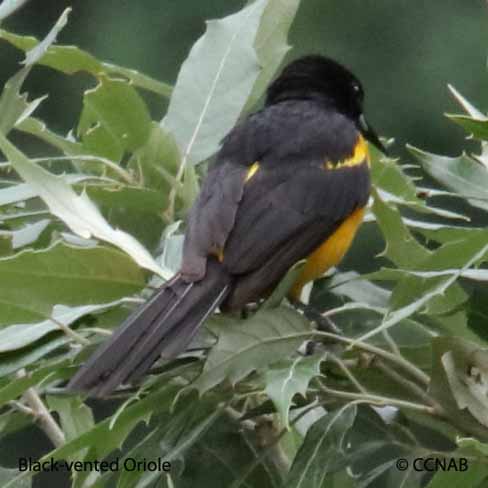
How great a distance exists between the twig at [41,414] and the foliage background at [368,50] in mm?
6528

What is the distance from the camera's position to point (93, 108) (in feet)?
8.37

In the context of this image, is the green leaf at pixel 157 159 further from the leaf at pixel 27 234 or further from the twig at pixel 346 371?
the twig at pixel 346 371

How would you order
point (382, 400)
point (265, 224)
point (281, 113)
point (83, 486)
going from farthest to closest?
point (281, 113)
point (265, 224)
point (83, 486)
point (382, 400)

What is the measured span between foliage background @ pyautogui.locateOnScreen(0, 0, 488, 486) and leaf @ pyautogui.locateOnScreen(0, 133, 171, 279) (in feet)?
22.2

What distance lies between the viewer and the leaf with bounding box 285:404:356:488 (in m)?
2.12

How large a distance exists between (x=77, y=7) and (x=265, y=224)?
8849 mm

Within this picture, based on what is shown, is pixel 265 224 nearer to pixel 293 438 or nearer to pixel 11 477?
pixel 293 438

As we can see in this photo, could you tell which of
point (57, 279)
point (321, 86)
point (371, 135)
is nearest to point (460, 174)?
point (57, 279)

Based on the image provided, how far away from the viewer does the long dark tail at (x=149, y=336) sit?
2082 millimetres

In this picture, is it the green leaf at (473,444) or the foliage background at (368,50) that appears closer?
the green leaf at (473,444)

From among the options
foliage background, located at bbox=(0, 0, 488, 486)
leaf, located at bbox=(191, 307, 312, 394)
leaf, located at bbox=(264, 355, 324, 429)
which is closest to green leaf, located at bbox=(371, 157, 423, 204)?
leaf, located at bbox=(191, 307, 312, 394)

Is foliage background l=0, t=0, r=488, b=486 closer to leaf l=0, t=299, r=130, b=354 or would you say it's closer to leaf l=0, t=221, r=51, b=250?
leaf l=0, t=221, r=51, b=250

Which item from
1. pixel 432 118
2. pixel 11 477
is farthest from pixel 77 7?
pixel 11 477

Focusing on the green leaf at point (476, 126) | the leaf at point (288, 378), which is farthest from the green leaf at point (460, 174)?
the leaf at point (288, 378)
